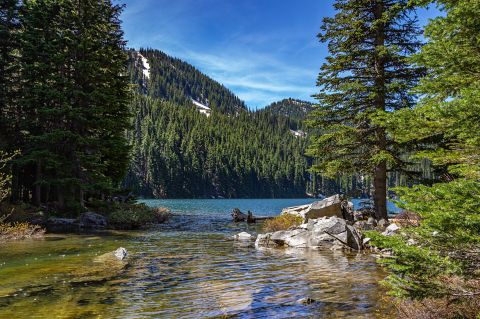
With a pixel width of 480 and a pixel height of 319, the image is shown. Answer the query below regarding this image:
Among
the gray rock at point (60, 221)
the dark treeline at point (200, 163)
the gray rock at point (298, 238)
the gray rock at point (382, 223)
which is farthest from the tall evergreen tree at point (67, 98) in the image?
the dark treeline at point (200, 163)

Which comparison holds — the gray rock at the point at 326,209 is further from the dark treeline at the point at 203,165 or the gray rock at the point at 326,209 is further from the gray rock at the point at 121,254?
the dark treeline at the point at 203,165

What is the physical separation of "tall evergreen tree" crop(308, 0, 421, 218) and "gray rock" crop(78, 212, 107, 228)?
1680 cm

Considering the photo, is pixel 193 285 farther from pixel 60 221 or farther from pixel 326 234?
pixel 60 221

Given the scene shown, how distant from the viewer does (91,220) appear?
28.1m

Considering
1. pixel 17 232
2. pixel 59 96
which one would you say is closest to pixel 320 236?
pixel 17 232

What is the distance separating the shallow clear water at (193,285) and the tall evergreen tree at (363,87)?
22.1ft

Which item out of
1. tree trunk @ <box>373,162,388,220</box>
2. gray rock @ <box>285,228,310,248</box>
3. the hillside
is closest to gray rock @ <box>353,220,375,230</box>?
tree trunk @ <box>373,162,388,220</box>

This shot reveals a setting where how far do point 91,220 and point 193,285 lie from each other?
776 inches

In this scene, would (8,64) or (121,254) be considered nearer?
(121,254)

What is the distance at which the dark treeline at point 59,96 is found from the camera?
27844 millimetres

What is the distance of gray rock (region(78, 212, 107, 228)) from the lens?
90.6 feet

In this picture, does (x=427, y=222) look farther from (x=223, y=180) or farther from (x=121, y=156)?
(x=223, y=180)

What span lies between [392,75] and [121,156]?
25325mm

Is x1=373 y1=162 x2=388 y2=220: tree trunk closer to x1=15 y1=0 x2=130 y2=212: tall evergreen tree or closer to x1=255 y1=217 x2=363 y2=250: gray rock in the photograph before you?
x1=255 y1=217 x2=363 y2=250: gray rock
